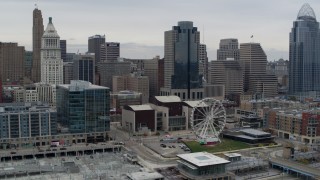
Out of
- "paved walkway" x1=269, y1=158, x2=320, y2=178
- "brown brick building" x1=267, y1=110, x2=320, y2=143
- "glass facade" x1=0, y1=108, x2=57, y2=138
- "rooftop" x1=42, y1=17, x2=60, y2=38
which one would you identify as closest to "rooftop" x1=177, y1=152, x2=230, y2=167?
"paved walkway" x1=269, y1=158, x2=320, y2=178

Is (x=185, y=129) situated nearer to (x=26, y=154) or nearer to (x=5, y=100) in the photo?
(x=26, y=154)

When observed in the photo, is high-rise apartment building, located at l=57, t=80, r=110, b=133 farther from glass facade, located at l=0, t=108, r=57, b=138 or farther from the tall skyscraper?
the tall skyscraper

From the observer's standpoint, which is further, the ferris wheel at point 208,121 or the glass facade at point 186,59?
the glass facade at point 186,59

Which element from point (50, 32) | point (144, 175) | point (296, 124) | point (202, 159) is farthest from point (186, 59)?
point (144, 175)

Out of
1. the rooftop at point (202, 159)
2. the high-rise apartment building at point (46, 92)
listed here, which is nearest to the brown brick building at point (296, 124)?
the rooftop at point (202, 159)

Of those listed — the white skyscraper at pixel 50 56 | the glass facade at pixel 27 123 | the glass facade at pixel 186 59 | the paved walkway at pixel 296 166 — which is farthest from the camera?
the glass facade at pixel 186 59

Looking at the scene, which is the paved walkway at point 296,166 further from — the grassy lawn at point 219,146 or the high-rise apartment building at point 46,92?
the high-rise apartment building at point 46,92
